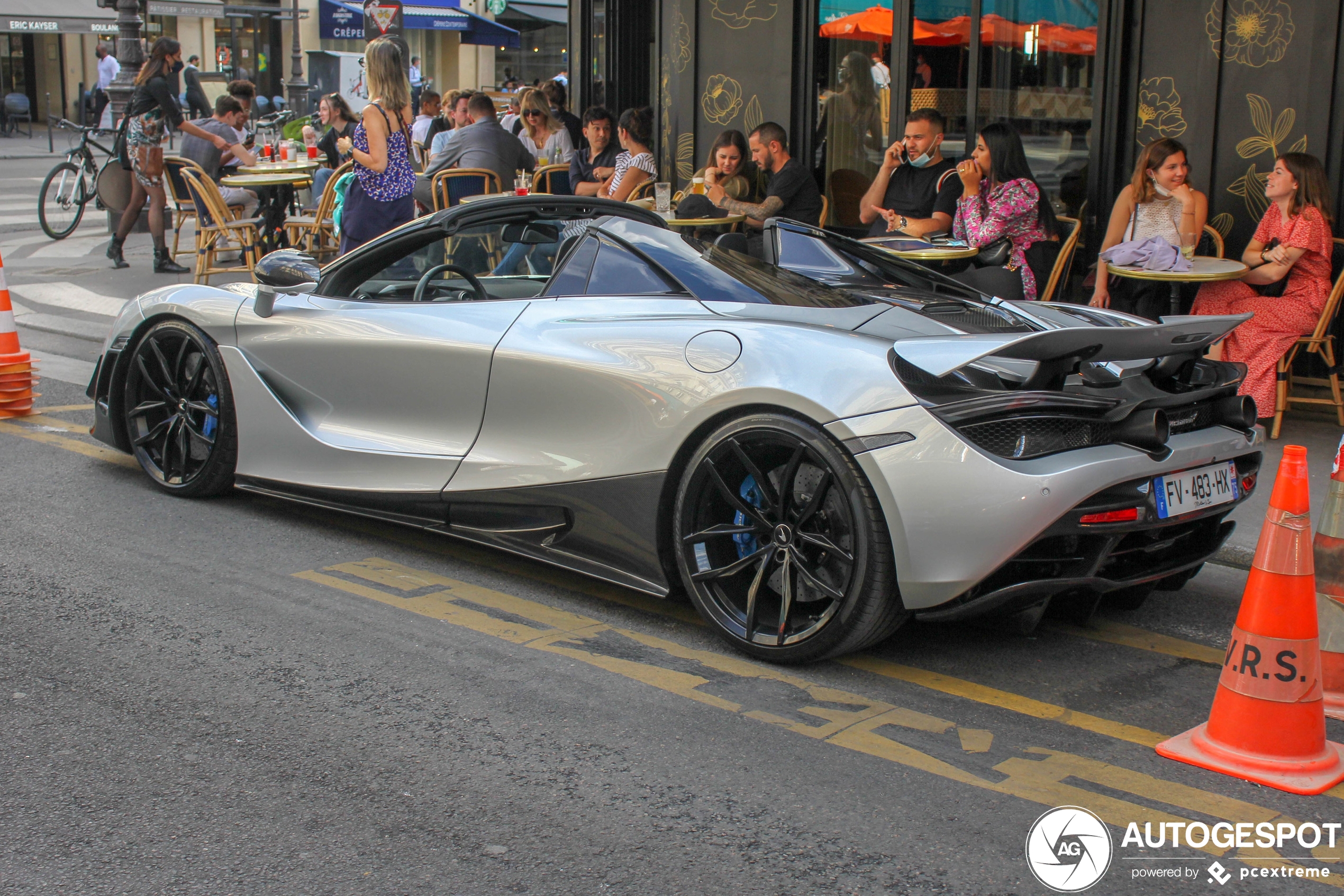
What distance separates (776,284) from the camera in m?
4.26

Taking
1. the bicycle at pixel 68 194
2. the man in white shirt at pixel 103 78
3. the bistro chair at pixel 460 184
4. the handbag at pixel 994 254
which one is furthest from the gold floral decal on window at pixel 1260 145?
the man in white shirt at pixel 103 78

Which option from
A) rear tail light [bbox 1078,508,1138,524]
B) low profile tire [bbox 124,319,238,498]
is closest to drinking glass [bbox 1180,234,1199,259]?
rear tail light [bbox 1078,508,1138,524]

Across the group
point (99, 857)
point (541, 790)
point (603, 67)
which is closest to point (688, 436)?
point (541, 790)

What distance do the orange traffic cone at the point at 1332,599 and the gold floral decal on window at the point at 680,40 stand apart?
8.05 meters

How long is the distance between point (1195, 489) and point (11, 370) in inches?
235

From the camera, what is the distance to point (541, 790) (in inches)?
121

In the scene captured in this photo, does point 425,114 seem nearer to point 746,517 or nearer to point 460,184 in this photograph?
point 460,184

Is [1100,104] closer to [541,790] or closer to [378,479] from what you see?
[378,479]

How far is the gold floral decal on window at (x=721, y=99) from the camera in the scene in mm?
10617

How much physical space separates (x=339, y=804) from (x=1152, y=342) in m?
2.39

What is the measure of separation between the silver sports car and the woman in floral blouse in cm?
293

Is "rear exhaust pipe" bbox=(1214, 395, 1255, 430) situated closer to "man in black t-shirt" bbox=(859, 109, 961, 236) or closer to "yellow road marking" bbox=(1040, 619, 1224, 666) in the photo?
"yellow road marking" bbox=(1040, 619, 1224, 666)

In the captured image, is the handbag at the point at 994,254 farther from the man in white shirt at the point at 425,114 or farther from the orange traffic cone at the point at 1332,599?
the man in white shirt at the point at 425,114

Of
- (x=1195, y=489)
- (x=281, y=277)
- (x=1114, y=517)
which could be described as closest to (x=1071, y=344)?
(x=1114, y=517)
